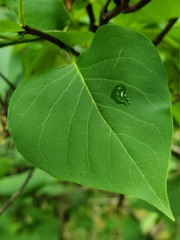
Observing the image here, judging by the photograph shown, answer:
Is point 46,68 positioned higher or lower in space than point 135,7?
lower

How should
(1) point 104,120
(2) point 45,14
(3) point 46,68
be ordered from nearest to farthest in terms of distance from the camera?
(1) point 104,120 → (2) point 45,14 → (3) point 46,68

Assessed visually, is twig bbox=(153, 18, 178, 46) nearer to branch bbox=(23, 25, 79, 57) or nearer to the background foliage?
the background foliage

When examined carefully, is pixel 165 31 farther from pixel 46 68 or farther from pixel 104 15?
pixel 46 68

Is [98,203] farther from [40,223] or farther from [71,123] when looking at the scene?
[71,123]

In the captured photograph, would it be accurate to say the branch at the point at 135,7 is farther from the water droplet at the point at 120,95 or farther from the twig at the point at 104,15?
the water droplet at the point at 120,95

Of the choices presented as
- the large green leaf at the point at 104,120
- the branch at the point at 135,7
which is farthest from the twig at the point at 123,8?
the large green leaf at the point at 104,120

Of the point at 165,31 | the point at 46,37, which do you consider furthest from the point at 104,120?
the point at 165,31

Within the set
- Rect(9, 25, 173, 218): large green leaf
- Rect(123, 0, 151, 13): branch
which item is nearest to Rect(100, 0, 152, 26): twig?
Rect(123, 0, 151, 13): branch
